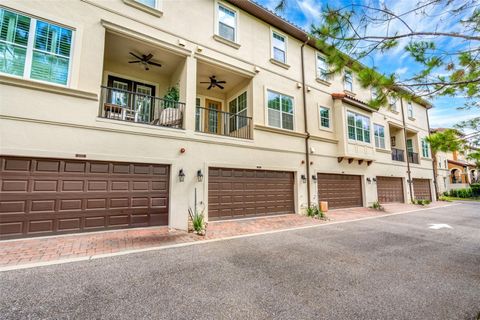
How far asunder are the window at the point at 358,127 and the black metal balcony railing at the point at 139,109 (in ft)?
32.3

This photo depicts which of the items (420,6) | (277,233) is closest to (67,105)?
(277,233)

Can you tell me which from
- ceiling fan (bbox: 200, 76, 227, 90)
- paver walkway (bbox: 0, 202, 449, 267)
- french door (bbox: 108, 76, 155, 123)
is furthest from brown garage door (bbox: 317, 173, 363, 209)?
french door (bbox: 108, 76, 155, 123)

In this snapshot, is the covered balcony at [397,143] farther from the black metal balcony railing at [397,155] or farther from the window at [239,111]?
the window at [239,111]

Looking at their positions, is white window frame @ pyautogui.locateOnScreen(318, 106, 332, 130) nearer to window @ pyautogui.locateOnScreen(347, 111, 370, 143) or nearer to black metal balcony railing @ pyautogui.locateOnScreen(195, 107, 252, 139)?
window @ pyautogui.locateOnScreen(347, 111, 370, 143)

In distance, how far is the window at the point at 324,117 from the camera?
12.2 meters

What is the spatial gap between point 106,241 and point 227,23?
9750mm

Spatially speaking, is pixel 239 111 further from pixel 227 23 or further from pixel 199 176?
pixel 199 176

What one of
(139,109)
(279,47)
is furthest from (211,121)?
(279,47)

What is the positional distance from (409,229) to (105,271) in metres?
9.69

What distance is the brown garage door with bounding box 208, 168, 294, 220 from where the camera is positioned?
837 centimetres

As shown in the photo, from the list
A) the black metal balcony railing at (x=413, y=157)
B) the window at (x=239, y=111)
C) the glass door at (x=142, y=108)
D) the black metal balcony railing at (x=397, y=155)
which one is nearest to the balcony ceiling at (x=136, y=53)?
the glass door at (x=142, y=108)

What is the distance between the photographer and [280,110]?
35.2ft

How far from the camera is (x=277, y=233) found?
704cm

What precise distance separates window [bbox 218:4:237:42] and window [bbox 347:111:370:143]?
8.03 m
